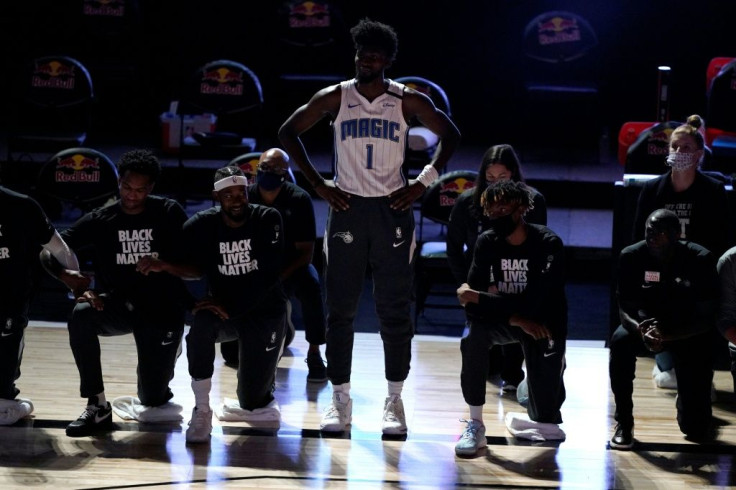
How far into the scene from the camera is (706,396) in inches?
222

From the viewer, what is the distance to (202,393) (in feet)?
18.3

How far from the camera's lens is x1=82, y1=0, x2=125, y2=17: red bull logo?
9.95m

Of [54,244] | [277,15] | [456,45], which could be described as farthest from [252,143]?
[54,244]

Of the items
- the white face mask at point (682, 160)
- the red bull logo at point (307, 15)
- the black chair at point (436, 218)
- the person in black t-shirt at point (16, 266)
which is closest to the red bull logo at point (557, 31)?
the red bull logo at point (307, 15)

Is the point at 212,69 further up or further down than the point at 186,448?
further up

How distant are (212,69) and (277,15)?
47.4 inches

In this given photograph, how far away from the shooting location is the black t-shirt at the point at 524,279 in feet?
18.1

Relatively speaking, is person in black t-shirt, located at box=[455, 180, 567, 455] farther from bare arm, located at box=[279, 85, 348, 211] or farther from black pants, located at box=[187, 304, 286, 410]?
black pants, located at box=[187, 304, 286, 410]

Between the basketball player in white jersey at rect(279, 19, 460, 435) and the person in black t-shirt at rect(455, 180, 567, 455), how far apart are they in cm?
30

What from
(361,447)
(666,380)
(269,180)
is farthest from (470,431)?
(269,180)

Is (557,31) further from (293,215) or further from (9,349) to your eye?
(9,349)

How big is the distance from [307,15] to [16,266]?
478 centimetres

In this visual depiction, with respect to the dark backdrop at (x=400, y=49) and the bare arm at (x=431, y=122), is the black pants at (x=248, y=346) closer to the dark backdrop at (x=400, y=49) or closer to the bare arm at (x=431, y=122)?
the bare arm at (x=431, y=122)

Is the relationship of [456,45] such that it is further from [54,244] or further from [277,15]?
[54,244]
